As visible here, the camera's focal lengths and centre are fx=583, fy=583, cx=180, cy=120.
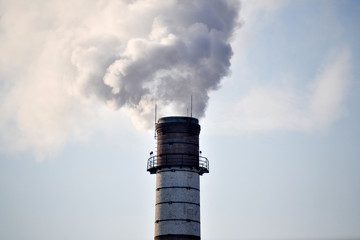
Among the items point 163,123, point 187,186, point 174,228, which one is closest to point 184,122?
point 163,123

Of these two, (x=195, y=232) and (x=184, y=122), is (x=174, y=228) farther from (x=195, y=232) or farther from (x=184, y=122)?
(x=184, y=122)

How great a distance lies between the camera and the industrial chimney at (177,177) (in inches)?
1704

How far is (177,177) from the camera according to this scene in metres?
44.3

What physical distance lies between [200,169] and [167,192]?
3.46 m

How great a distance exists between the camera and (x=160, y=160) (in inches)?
1783

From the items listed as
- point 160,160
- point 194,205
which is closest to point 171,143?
point 160,160

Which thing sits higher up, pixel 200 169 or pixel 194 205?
pixel 200 169

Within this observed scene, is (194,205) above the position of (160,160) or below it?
below

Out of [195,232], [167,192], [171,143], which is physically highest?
[171,143]

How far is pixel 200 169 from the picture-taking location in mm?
45750

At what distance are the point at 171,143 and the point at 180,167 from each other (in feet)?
6.80

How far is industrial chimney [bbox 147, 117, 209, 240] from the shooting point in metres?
43.3

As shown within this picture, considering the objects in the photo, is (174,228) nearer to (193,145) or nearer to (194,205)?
(194,205)

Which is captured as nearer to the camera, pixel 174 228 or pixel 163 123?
pixel 174 228
